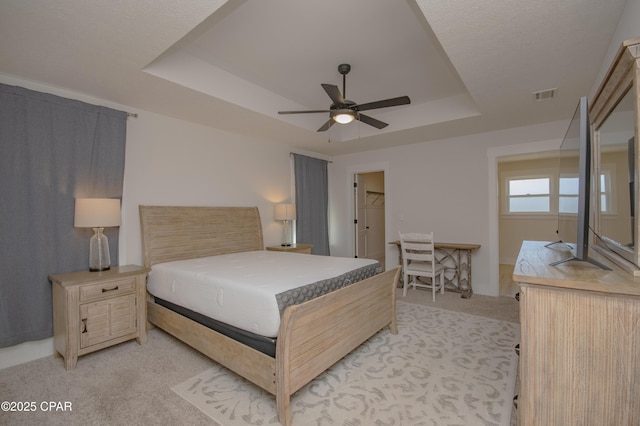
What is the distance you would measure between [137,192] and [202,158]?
36.0 inches

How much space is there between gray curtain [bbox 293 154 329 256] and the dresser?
4.16 metres

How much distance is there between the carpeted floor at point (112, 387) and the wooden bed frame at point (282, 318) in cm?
20

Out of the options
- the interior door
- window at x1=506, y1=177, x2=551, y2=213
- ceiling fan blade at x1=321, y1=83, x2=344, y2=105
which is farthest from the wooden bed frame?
window at x1=506, y1=177, x2=551, y2=213

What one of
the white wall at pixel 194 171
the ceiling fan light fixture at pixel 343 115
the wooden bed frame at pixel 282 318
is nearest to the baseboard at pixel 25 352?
the wooden bed frame at pixel 282 318

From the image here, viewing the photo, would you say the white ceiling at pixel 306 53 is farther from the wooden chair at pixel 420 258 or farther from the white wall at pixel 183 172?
the wooden chair at pixel 420 258

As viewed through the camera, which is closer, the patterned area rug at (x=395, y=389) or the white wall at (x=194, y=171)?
the patterned area rug at (x=395, y=389)

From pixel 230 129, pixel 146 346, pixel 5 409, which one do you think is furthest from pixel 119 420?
pixel 230 129

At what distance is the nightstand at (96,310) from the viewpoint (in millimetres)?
2316

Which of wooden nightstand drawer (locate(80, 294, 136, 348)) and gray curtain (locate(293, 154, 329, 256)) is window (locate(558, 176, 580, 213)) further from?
gray curtain (locate(293, 154, 329, 256))

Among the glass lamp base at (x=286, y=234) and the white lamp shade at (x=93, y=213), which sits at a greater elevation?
the white lamp shade at (x=93, y=213)

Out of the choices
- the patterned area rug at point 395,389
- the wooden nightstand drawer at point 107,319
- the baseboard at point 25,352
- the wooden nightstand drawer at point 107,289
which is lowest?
the patterned area rug at point 395,389

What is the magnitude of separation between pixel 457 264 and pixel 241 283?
11.7 ft

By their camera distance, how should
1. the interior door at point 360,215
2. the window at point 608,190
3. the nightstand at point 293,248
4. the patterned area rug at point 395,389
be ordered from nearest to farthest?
the window at point 608,190
the patterned area rug at point 395,389
the nightstand at point 293,248
the interior door at point 360,215

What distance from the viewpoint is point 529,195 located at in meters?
6.43
